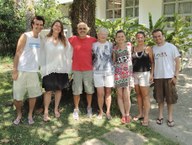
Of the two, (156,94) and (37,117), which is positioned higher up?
(156,94)

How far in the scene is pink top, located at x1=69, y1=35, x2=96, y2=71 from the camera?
5625 millimetres

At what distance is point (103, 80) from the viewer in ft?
18.8

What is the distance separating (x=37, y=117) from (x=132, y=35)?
150 inches

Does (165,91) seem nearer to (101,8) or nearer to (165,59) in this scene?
(165,59)

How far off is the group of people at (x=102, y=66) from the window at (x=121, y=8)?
11.7 metres

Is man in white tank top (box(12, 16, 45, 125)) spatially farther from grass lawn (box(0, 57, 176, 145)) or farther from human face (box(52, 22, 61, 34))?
grass lawn (box(0, 57, 176, 145))

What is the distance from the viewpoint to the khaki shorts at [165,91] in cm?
574

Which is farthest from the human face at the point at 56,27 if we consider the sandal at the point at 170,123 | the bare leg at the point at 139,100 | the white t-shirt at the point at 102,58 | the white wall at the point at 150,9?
the white wall at the point at 150,9

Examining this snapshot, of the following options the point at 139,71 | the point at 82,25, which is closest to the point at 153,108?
the point at 139,71

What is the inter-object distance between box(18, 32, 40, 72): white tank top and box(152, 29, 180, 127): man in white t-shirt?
2185mm

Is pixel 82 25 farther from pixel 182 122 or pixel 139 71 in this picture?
pixel 182 122

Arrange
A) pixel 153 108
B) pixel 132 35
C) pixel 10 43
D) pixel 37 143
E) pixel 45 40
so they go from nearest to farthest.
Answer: pixel 37 143, pixel 45 40, pixel 153 108, pixel 132 35, pixel 10 43

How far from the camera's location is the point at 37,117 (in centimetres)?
583

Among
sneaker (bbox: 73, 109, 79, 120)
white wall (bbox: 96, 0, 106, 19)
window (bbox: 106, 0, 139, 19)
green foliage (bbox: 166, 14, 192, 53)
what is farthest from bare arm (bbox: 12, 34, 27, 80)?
white wall (bbox: 96, 0, 106, 19)
